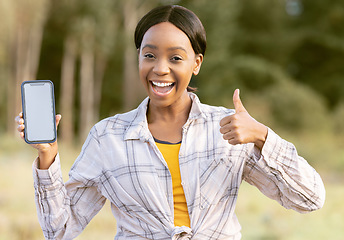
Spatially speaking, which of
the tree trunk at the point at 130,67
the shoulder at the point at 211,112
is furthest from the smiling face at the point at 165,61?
the tree trunk at the point at 130,67

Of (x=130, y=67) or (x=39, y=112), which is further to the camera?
(x=130, y=67)

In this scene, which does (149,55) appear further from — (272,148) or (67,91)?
(67,91)

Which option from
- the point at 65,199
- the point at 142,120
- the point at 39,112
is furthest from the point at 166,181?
the point at 39,112

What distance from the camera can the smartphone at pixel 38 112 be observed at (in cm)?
187

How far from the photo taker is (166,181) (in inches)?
78.6

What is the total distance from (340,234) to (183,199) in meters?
4.72

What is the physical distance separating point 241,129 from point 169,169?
335 mm

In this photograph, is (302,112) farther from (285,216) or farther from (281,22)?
(285,216)

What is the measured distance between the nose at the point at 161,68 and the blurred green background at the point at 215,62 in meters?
8.83

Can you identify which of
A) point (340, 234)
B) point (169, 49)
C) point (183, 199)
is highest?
point (169, 49)

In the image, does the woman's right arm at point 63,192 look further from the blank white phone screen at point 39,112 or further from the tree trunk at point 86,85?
the tree trunk at point 86,85

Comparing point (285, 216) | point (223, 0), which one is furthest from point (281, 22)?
point (285, 216)

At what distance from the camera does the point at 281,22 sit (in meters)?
23.4

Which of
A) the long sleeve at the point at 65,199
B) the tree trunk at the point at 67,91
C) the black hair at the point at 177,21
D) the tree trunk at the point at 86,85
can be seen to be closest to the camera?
the long sleeve at the point at 65,199
